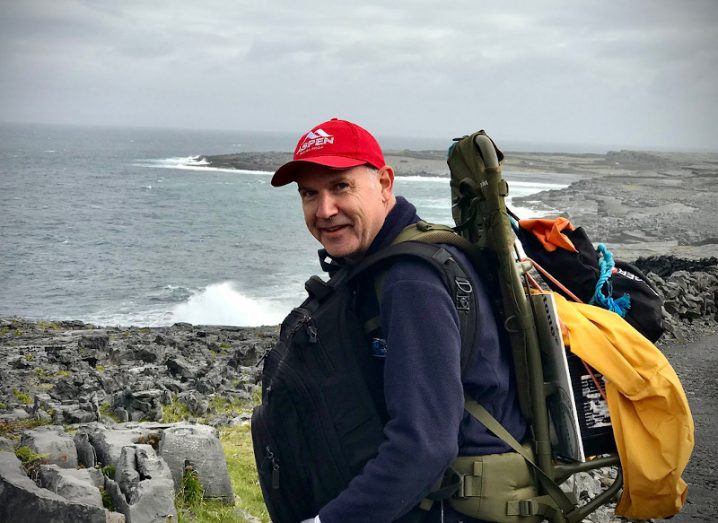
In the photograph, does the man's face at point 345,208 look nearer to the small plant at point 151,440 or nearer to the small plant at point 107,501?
the small plant at point 107,501

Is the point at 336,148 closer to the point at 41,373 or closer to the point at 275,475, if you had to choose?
the point at 275,475

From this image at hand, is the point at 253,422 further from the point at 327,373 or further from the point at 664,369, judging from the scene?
the point at 664,369

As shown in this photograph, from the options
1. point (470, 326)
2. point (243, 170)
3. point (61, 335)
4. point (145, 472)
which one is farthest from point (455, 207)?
point (243, 170)

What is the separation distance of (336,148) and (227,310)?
34876mm

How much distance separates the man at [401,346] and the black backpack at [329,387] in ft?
0.29

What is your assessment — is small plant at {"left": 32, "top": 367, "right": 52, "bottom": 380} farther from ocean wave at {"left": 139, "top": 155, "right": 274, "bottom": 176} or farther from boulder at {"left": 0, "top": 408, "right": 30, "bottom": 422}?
ocean wave at {"left": 139, "top": 155, "right": 274, "bottom": 176}

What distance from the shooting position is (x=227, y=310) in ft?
122

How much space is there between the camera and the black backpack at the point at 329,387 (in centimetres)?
300

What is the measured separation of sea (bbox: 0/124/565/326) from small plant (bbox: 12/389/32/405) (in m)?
18.2

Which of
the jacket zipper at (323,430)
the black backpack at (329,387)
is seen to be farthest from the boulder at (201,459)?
the jacket zipper at (323,430)

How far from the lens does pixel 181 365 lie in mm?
16656

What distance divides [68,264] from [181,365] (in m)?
41.0

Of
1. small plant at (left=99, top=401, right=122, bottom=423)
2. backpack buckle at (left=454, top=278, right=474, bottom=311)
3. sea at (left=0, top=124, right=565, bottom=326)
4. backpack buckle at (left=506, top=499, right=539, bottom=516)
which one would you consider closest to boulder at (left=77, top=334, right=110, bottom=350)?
small plant at (left=99, top=401, right=122, bottom=423)

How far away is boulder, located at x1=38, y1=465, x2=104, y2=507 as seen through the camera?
5.46 m
